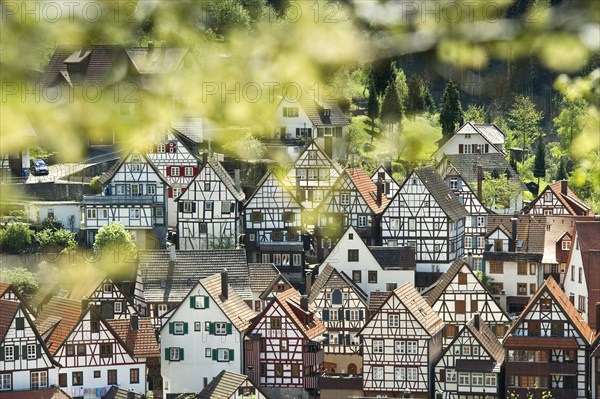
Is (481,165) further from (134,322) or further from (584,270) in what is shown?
(134,322)

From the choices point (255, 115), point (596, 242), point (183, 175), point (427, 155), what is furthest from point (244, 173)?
point (255, 115)

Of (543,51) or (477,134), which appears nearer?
(543,51)

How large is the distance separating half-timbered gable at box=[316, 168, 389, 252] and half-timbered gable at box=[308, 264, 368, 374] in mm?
6375

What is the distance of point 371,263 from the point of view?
185 feet

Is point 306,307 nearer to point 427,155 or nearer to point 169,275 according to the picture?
point 169,275

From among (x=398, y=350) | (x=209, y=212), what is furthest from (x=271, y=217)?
(x=398, y=350)

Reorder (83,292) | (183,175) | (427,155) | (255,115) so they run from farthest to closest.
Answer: (427,155) → (183,175) → (83,292) → (255,115)

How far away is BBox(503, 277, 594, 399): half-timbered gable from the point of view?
164 feet

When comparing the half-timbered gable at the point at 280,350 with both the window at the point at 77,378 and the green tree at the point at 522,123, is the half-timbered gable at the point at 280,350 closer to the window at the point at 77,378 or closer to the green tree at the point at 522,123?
the window at the point at 77,378

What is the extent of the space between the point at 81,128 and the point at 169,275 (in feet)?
149

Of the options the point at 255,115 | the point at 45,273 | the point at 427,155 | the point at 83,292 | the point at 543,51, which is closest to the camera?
the point at 543,51

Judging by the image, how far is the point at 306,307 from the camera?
171 feet

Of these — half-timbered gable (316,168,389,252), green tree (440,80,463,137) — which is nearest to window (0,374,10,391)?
half-timbered gable (316,168,389,252)

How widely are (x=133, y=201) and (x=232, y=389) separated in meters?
14.1
